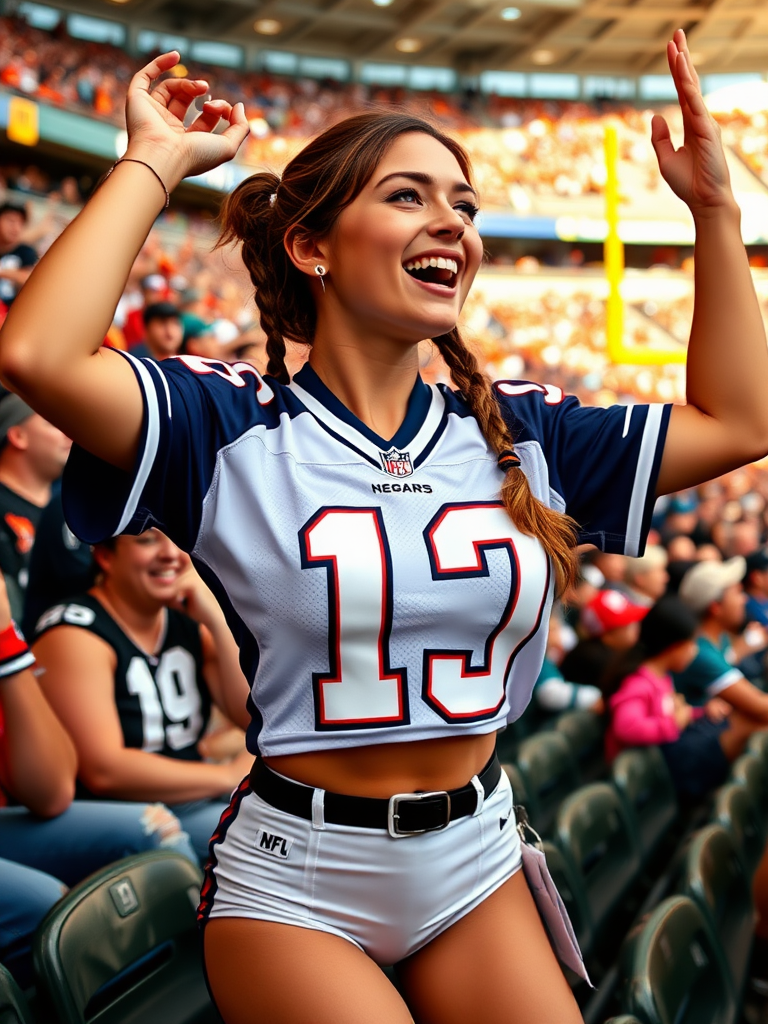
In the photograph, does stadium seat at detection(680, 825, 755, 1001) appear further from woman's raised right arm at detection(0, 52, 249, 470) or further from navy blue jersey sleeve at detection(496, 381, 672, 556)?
woman's raised right arm at detection(0, 52, 249, 470)

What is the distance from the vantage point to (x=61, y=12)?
19.1m

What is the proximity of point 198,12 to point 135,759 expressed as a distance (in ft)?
73.8

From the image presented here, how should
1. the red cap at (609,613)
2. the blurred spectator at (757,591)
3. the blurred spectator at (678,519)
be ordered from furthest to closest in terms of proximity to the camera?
the blurred spectator at (678,519) < the blurred spectator at (757,591) < the red cap at (609,613)

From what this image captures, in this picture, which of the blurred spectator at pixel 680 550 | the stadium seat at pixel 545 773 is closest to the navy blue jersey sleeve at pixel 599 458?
the stadium seat at pixel 545 773

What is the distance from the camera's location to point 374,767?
1.19 meters

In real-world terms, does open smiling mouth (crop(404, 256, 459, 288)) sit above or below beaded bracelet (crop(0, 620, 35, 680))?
above

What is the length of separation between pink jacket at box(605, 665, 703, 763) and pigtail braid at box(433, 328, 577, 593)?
230 cm

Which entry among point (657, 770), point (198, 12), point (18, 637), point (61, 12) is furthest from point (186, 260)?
point (18, 637)

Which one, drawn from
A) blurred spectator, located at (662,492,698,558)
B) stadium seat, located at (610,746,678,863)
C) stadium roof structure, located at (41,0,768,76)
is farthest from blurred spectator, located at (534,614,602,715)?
stadium roof structure, located at (41,0,768,76)

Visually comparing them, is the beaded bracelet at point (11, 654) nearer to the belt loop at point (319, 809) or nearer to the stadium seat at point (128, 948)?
the stadium seat at point (128, 948)

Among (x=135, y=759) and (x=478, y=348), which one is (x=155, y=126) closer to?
(x=478, y=348)

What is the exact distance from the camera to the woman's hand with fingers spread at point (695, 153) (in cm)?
134

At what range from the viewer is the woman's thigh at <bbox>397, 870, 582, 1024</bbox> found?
1.16m

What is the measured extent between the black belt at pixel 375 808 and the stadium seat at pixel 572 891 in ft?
3.27
